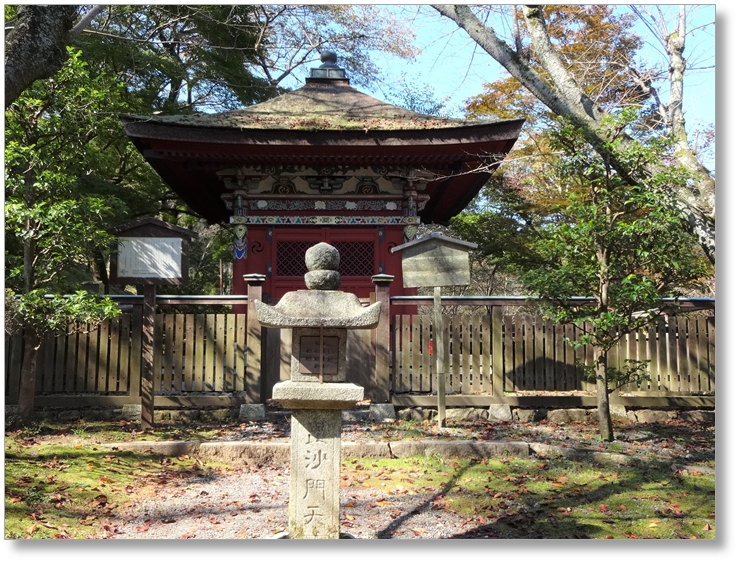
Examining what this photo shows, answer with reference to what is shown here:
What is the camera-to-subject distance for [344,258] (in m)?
10.4

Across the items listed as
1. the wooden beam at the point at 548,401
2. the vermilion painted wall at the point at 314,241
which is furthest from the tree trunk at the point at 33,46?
the vermilion painted wall at the point at 314,241

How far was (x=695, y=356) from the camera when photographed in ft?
26.0

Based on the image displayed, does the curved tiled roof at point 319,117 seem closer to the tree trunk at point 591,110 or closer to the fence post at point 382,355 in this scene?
the tree trunk at point 591,110

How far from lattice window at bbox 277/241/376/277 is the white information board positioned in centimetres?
299

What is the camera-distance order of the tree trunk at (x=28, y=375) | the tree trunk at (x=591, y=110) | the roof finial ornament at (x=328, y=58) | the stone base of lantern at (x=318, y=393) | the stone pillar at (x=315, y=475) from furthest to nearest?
the roof finial ornament at (x=328, y=58) → the tree trunk at (x=28, y=375) → the tree trunk at (x=591, y=110) → the stone pillar at (x=315, y=475) → the stone base of lantern at (x=318, y=393)

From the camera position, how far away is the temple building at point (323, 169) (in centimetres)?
905

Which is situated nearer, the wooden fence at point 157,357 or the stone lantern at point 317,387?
the stone lantern at point 317,387

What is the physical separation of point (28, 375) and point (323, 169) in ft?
17.6

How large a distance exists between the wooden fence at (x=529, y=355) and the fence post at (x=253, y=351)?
177 centimetres

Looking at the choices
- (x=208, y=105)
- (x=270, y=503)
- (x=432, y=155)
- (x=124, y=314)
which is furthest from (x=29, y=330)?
(x=208, y=105)

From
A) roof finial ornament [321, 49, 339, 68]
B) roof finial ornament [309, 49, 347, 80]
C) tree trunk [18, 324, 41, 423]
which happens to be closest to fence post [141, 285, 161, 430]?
tree trunk [18, 324, 41, 423]

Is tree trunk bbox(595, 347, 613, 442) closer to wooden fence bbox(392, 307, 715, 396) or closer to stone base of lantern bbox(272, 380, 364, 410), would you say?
wooden fence bbox(392, 307, 715, 396)

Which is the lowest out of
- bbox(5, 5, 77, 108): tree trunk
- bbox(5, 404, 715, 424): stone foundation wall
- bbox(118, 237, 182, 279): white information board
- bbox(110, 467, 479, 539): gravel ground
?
bbox(110, 467, 479, 539): gravel ground

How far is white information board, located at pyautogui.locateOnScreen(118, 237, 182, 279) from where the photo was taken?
7309 mm
